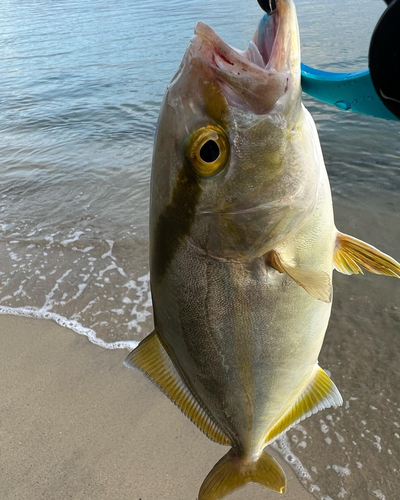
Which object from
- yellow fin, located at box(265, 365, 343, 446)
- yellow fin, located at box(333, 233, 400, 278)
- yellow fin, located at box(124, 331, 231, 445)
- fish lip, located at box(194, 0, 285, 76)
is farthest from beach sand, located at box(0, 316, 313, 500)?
fish lip, located at box(194, 0, 285, 76)

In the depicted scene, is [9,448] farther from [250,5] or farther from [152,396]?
[250,5]

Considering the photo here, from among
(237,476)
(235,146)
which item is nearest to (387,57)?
(235,146)

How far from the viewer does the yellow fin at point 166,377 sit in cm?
170

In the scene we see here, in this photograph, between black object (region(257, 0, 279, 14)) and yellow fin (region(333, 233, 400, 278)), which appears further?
yellow fin (region(333, 233, 400, 278))

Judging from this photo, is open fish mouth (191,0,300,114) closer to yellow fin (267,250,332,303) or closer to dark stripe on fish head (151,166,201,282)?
dark stripe on fish head (151,166,201,282)

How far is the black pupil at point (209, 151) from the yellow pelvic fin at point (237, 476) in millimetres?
1298

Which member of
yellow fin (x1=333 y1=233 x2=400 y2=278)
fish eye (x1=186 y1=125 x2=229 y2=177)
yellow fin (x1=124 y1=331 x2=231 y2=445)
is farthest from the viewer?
yellow fin (x1=124 y1=331 x2=231 y2=445)

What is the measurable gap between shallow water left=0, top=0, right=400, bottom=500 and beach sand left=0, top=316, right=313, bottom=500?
46 cm

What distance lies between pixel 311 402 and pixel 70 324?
2726mm

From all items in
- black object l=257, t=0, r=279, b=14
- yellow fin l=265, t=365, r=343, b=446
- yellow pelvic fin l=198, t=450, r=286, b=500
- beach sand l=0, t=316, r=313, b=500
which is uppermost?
black object l=257, t=0, r=279, b=14

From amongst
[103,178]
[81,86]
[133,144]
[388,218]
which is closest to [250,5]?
[81,86]

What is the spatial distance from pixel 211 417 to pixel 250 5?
26.9 meters

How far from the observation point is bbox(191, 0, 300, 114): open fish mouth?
1.16 m

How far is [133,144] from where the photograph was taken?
349 inches
